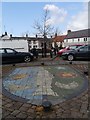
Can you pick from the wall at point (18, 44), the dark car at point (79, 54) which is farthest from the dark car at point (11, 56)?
the wall at point (18, 44)

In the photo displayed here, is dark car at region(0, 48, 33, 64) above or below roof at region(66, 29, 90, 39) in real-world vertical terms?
below

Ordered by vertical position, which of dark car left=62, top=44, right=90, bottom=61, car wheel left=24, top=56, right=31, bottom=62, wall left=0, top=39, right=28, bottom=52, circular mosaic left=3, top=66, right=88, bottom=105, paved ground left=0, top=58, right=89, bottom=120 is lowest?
paved ground left=0, top=58, right=89, bottom=120

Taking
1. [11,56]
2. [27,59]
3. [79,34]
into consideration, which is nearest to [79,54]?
[27,59]

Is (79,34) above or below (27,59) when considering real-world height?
above

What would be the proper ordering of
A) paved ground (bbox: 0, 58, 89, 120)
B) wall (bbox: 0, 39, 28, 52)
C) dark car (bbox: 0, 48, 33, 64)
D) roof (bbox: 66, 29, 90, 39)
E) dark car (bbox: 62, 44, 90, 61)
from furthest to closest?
roof (bbox: 66, 29, 90, 39), wall (bbox: 0, 39, 28, 52), dark car (bbox: 62, 44, 90, 61), dark car (bbox: 0, 48, 33, 64), paved ground (bbox: 0, 58, 89, 120)

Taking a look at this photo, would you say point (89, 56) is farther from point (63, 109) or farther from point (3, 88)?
point (63, 109)

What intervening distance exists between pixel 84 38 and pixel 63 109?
5731 cm

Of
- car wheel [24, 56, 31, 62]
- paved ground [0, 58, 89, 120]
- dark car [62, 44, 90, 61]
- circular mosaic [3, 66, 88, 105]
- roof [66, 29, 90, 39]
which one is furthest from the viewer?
roof [66, 29, 90, 39]

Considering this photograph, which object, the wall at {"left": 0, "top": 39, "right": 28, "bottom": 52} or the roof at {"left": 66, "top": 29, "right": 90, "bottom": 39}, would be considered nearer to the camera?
the wall at {"left": 0, "top": 39, "right": 28, "bottom": 52}

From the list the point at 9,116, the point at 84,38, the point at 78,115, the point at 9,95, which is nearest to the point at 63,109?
the point at 78,115

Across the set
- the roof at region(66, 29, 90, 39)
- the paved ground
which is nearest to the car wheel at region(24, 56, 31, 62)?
the paved ground

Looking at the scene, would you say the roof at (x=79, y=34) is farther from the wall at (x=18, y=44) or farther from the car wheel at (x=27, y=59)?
the car wheel at (x=27, y=59)

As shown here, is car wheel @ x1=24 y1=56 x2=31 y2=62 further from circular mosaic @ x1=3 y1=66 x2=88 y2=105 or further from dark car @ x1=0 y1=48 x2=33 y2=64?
circular mosaic @ x1=3 y1=66 x2=88 y2=105

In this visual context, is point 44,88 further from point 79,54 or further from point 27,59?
point 79,54
